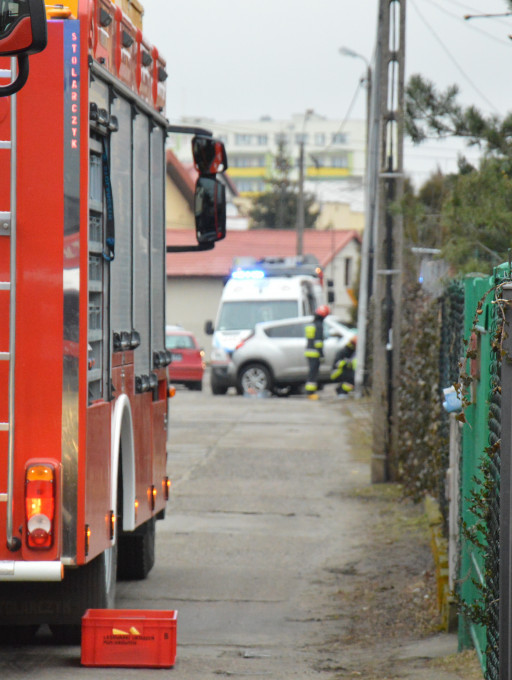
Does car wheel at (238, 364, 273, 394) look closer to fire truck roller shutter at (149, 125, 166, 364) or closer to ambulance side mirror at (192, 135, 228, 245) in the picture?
ambulance side mirror at (192, 135, 228, 245)

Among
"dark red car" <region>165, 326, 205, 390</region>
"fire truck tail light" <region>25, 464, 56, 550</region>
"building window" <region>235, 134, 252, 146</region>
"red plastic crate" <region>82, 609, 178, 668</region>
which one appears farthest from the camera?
"building window" <region>235, 134, 252, 146</region>

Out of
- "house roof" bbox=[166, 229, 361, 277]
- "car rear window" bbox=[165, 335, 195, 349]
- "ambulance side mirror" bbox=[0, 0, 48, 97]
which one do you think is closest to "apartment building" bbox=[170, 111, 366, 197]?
"house roof" bbox=[166, 229, 361, 277]

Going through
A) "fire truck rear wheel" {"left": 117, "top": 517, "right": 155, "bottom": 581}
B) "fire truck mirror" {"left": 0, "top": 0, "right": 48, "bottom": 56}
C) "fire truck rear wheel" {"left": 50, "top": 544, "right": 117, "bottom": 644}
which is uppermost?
"fire truck mirror" {"left": 0, "top": 0, "right": 48, "bottom": 56}

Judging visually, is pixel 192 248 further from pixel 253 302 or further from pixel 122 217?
pixel 253 302

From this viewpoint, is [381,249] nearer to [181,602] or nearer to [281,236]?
[181,602]

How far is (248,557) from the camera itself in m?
9.64

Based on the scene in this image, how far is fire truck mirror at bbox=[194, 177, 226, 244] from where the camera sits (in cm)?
827

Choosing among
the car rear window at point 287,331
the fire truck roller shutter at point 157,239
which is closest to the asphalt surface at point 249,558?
the fire truck roller shutter at point 157,239

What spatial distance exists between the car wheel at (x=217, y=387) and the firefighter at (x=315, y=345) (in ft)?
7.96

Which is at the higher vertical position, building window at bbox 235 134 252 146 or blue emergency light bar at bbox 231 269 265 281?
building window at bbox 235 134 252 146

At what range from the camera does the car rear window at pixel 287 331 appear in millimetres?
27625

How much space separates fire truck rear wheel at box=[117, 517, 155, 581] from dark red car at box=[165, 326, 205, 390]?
21881 mm

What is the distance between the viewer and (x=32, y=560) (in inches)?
210

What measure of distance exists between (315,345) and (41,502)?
20.8 m
